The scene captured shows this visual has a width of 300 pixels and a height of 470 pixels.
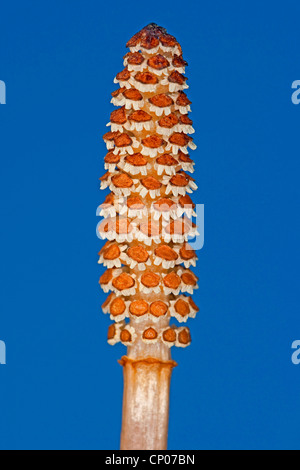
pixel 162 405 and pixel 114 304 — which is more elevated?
pixel 114 304

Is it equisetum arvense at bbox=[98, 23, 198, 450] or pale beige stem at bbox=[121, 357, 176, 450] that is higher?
equisetum arvense at bbox=[98, 23, 198, 450]

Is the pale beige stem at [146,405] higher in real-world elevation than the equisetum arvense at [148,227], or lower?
lower

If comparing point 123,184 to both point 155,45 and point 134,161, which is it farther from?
point 155,45

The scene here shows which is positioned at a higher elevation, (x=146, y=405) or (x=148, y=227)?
(x=148, y=227)
